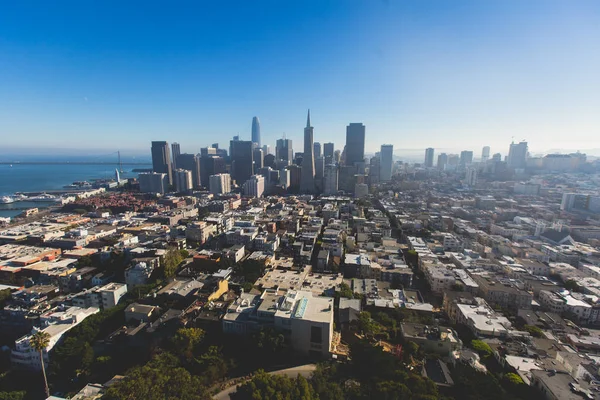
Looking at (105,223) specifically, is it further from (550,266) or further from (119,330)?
→ (550,266)

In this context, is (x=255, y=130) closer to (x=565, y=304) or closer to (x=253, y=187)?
(x=253, y=187)

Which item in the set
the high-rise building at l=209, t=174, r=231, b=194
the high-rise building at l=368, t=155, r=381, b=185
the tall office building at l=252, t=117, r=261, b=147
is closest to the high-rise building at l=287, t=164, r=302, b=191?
the high-rise building at l=209, t=174, r=231, b=194

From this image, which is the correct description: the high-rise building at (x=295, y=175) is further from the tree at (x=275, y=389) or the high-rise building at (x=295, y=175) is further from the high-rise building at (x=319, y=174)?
the tree at (x=275, y=389)

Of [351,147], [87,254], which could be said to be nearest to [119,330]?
[87,254]

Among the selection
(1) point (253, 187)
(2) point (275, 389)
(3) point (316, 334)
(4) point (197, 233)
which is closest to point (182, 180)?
(1) point (253, 187)

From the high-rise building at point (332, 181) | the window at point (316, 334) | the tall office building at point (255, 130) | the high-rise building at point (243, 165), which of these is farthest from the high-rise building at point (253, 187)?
the tall office building at point (255, 130)
